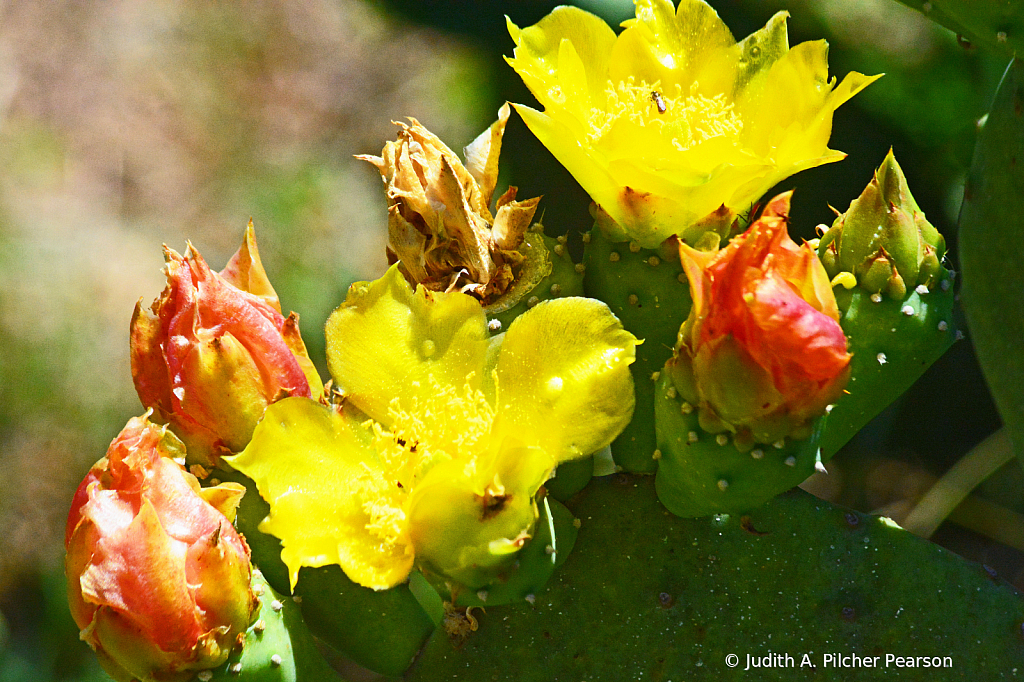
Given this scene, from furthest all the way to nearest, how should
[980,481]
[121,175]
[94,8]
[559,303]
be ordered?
[94,8]
[121,175]
[980,481]
[559,303]

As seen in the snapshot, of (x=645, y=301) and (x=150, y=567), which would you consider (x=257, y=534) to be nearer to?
(x=150, y=567)

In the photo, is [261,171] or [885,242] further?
[261,171]

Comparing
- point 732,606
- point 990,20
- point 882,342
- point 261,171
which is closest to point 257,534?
point 732,606

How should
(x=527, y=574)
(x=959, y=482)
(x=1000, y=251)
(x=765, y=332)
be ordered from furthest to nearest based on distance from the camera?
(x=959, y=482), (x=1000, y=251), (x=527, y=574), (x=765, y=332)

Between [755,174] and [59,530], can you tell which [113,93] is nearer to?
[59,530]

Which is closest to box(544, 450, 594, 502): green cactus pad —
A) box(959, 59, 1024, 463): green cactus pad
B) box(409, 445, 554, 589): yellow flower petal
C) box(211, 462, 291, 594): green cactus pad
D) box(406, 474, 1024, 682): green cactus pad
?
box(406, 474, 1024, 682): green cactus pad

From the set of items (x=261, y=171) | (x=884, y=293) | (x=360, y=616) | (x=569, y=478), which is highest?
(x=884, y=293)

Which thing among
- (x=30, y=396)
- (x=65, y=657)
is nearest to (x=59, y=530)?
(x=30, y=396)
